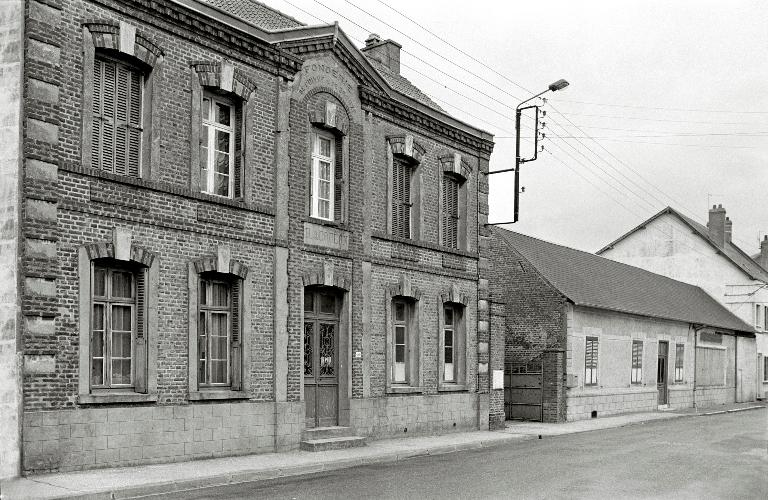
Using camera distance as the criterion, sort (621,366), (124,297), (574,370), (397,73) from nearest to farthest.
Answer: (124,297)
(397,73)
(574,370)
(621,366)

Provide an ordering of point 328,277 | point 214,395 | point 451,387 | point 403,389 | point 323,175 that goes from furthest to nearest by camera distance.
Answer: point 451,387 < point 403,389 < point 323,175 < point 328,277 < point 214,395

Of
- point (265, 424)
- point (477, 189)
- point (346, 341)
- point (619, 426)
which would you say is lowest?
point (619, 426)

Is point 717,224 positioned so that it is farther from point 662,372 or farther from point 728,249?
point 662,372

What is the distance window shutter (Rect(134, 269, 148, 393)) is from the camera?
48.7 feet

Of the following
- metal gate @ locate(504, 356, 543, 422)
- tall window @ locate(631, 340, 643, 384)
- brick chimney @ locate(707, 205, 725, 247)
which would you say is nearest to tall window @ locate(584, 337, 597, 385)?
metal gate @ locate(504, 356, 543, 422)

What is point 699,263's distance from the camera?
49844 millimetres

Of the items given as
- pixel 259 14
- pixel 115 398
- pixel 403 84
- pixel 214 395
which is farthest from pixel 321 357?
pixel 403 84

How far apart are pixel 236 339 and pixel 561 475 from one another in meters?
6.53

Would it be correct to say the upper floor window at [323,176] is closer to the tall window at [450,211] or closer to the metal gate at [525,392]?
the tall window at [450,211]

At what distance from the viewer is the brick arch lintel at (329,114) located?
1889 centimetres

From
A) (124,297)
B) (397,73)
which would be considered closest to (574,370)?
(397,73)

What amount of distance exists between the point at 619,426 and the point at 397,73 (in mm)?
13179

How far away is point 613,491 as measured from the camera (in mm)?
12938

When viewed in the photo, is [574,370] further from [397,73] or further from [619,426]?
[397,73]
